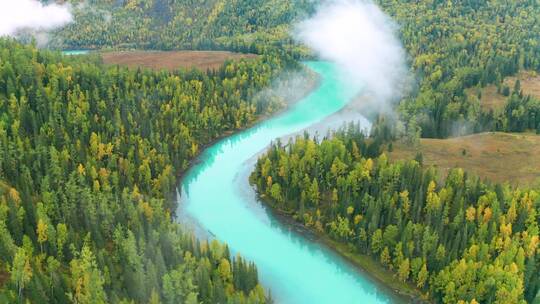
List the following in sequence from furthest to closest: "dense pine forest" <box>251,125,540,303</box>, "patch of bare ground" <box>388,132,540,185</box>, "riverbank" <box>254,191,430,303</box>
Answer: "patch of bare ground" <box>388,132,540,185</box>
"riverbank" <box>254,191,430,303</box>
"dense pine forest" <box>251,125,540,303</box>

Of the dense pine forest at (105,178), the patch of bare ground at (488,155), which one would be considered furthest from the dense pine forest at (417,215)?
the dense pine forest at (105,178)

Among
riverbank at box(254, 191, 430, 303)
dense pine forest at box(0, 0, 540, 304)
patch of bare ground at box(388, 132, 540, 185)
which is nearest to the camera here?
dense pine forest at box(0, 0, 540, 304)

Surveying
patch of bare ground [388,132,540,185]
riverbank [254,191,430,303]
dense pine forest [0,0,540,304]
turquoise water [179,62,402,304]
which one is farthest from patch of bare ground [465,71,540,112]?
riverbank [254,191,430,303]

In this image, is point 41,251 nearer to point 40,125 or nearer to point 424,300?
point 40,125

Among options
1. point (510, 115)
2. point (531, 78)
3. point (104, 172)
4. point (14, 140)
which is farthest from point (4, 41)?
point (531, 78)

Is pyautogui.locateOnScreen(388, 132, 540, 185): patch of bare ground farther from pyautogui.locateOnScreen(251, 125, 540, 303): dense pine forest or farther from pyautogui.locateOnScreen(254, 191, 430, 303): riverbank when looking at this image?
pyautogui.locateOnScreen(254, 191, 430, 303): riverbank

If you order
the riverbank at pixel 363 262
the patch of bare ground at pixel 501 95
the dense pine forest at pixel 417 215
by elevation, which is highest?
the patch of bare ground at pixel 501 95

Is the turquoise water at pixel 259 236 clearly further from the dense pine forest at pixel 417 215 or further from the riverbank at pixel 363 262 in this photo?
the dense pine forest at pixel 417 215

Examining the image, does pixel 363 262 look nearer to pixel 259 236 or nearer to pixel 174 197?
pixel 259 236
